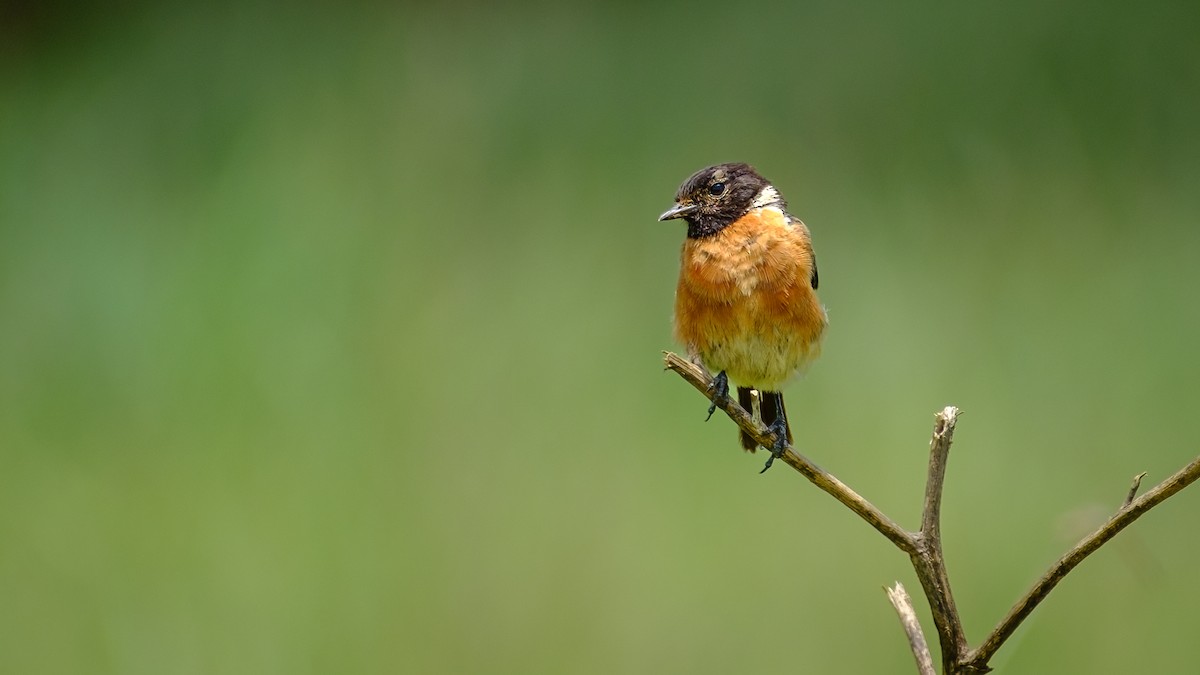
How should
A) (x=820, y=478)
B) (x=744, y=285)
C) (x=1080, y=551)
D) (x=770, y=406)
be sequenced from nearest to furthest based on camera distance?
1. (x=1080, y=551)
2. (x=820, y=478)
3. (x=744, y=285)
4. (x=770, y=406)

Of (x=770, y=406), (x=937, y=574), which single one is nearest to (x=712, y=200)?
(x=770, y=406)

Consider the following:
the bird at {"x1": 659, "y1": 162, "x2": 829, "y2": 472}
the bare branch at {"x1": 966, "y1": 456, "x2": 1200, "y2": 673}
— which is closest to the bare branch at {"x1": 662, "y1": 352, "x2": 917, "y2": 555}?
the bare branch at {"x1": 966, "y1": 456, "x2": 1200, "y2": 673}

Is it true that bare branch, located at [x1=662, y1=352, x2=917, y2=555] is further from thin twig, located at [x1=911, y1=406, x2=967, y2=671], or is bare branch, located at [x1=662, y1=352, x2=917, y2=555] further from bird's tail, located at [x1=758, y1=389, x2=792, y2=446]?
bird's tail, located at [x1=758, y1=389, x2=792, y2=446]

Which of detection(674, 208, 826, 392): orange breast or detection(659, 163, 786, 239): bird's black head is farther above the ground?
detection(659, 163, 786, 239): bird's black head

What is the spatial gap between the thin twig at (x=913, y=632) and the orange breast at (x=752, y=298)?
1.07 meters

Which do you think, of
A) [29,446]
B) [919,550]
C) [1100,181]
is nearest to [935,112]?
[1100,181]

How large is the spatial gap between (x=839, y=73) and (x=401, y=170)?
1587mm

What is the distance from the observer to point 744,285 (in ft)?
7.91

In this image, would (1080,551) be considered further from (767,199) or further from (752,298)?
(767,199)

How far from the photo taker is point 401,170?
4.05 meters

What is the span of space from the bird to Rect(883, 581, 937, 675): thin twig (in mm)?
984

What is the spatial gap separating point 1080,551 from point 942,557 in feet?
0.48

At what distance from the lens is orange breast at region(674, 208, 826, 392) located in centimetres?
242

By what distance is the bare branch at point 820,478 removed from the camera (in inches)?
50.4
